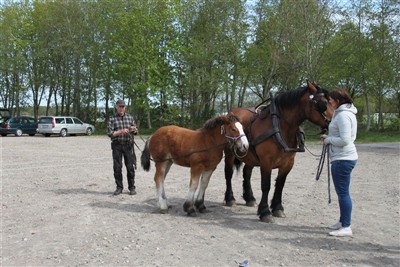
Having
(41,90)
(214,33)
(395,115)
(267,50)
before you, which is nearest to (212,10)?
(214,33)

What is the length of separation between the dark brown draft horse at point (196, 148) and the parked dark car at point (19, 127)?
2657 centimetres

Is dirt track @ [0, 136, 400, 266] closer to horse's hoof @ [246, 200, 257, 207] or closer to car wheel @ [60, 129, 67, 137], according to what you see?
horse's hoof @ [246, 200, 257, 207]

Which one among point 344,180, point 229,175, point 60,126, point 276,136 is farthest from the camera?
point 60,126

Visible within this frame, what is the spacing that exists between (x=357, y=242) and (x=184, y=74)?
29.1 metres

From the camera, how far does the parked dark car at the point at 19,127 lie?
2942cm

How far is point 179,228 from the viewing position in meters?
5.68

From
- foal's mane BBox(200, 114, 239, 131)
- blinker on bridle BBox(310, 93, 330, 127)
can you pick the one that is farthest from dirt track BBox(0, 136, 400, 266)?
blinker on bridle BBox(310, 93, 330, 127)

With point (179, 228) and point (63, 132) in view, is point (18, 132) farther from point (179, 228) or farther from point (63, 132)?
point (179, 228)

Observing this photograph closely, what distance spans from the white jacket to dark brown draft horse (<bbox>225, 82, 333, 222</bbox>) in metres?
0.41

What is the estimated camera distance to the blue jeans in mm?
5176

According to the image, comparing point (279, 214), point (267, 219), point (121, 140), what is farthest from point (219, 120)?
point (121, 140)

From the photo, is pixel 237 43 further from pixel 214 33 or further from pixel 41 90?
pixel 41 90

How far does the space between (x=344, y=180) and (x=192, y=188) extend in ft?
7.76

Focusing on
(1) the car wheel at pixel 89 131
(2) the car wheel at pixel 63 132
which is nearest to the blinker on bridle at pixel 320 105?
(2) the car wheel at pixel 63 132
